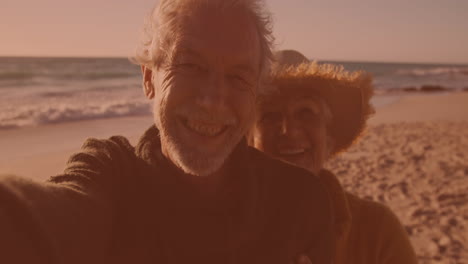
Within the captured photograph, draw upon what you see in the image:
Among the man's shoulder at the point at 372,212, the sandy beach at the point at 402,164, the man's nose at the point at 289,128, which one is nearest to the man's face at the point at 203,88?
the man's nose at the point at 289,128

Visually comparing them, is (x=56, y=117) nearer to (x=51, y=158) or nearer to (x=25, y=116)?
(x=25, y=116)

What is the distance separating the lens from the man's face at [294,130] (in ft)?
8.04

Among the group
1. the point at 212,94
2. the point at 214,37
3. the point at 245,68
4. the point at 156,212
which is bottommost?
the point at 156,212

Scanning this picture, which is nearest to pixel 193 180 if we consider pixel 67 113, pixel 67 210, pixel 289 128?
pixel 67 210

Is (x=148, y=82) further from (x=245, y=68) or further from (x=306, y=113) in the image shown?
(x=306, y=113)

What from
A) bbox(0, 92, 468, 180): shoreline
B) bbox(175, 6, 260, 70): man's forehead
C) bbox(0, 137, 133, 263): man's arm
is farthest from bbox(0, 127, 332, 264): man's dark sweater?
bbox(0, 92, 468, 180): shoreline

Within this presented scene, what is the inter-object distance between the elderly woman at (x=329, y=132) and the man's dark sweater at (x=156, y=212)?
451 mm

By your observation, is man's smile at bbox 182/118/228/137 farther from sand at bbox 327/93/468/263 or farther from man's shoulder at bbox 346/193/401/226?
sand at bbox 327/93/468/263

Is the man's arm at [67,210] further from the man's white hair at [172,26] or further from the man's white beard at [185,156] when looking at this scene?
the man's white hair at [172,26]

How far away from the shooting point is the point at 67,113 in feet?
40.7

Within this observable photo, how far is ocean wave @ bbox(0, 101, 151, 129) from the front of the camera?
10.9 metres

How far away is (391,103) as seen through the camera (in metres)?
17.4

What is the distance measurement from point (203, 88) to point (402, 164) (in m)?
7.03

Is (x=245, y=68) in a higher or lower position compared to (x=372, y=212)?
higher
